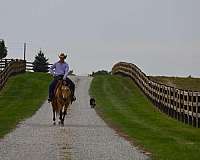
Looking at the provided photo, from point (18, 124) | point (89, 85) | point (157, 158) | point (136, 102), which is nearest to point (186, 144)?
point (157, 158)

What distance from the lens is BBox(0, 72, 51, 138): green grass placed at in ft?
83.2

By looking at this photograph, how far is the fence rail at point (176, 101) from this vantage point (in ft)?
80.2

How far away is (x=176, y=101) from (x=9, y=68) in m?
28.1

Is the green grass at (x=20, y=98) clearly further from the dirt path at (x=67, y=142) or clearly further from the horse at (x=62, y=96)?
the horse at (x=62, y=96)

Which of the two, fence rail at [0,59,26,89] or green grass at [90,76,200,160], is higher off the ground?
fence rail at [0,59,26,89]

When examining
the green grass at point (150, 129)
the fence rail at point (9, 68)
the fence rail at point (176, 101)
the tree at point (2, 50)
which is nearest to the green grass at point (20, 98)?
the fence rail at point (9, 68)

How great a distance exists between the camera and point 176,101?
93.3ft

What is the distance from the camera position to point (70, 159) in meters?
13.7

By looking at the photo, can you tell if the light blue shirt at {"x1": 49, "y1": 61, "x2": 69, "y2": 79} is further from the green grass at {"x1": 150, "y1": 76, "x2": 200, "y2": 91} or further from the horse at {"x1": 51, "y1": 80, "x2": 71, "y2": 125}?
the green grass at {"x1": 150, "y1": 76, "x2": 200, "y2": 91}

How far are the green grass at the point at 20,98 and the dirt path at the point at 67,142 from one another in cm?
69

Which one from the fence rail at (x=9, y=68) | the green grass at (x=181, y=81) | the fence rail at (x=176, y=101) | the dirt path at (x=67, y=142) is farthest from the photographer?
the green grass at (x=181, y=81)

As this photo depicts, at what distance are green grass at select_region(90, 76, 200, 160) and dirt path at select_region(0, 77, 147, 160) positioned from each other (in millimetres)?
524

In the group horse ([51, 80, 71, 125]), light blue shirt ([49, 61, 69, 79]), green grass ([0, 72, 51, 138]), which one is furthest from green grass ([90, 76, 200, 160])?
green grass ([0, 72, 51, 138])

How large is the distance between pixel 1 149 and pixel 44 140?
2302 mm
